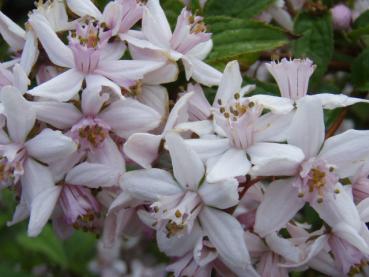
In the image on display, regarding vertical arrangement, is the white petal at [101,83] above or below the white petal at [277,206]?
above

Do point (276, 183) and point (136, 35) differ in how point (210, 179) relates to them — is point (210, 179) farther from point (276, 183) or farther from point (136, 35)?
point (136, 35)

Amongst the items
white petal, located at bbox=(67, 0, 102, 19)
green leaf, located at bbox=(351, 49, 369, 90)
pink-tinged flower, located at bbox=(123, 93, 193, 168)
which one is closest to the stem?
green leaf, located at bbox=(351, 49, 369, 90)

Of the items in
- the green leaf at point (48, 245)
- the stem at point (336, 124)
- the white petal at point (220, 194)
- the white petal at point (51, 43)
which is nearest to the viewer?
the white petal at point (220, 194)

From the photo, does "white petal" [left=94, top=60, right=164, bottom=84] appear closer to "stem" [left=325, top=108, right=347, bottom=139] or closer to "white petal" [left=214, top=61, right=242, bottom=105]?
"white petal" [left=214, top=61, right=242, bottom=105]

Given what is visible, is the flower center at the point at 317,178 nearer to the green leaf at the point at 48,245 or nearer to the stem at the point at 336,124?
the stem at the point at 336,124

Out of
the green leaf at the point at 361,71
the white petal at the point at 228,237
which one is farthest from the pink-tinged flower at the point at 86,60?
the green leaf at the point at 361,71

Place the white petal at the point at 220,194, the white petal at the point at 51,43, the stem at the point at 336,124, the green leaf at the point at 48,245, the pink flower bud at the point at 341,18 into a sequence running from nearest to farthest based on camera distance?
the white petal at the point at 220,194 → the white petal at the point at 51,43 → the stem at the point at 336,124 → the pink flower bud at the point at 341,18 → the green leaf at the point at 48,245

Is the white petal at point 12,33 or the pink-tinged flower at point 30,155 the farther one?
the white petal at point 12,33
